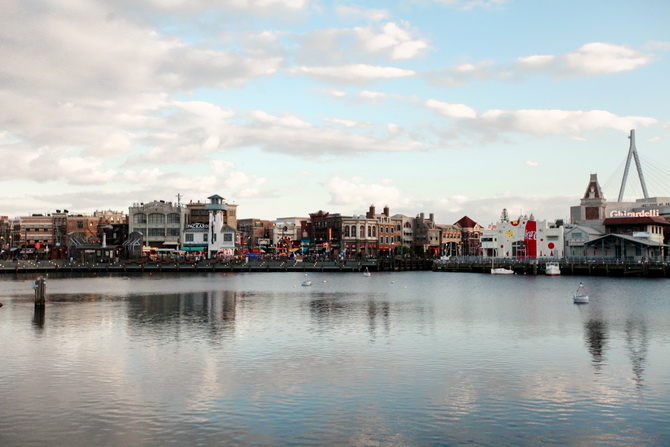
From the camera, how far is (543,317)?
5628 cm

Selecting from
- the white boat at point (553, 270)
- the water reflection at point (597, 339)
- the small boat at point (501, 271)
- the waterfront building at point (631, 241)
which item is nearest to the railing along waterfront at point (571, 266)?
the small boat at point (501, 271)

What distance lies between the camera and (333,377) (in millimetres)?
31328

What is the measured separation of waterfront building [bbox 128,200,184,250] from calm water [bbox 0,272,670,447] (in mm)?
118143

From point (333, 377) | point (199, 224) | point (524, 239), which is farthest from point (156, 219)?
point (333, 377)

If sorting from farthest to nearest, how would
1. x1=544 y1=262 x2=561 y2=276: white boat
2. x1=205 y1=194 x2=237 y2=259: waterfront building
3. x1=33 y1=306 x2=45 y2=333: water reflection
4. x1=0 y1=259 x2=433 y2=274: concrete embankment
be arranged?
1. x1=205 y1=194 x2=237 y2=259: waterfront building
2. x1=0 y1=259 x2=433 y2=274: concrete embankment
3. x1=544 y1=262 x2=561 y2=276: white boat
4. x1=33 y1=306 x2=45 y2=333: water reflection

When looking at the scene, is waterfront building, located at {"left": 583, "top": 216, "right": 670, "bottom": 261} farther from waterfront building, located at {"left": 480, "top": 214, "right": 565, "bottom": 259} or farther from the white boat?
the white boat

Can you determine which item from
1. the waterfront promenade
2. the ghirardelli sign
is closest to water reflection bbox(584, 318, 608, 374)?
the waterfront promenade

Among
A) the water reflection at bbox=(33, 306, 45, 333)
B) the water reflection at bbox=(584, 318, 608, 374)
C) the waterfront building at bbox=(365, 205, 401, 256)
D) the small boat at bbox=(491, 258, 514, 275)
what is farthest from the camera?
the waterfront building at bbox=(365, 205, 401, 256)

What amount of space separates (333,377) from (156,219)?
6093 inches

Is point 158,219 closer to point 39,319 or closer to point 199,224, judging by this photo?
point 199,224


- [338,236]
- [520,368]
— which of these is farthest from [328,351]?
[338,236]

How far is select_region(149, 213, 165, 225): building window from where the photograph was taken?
177875 millimetres

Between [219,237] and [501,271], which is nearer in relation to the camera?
[501,271]

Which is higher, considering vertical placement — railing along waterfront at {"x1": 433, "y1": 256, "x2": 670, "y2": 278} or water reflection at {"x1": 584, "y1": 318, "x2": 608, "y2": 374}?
railing along waterfront at {"x1": 433, "y1": 256, "x2": 670, "y2": 278}
